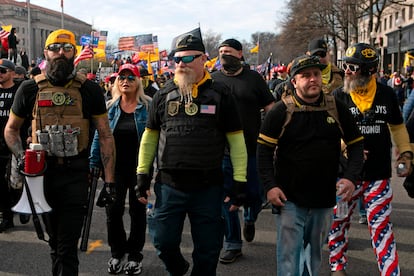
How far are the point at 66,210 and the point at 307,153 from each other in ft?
5.86

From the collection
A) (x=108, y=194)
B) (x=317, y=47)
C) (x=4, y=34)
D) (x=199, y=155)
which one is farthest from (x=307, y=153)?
(x=4, y=34)

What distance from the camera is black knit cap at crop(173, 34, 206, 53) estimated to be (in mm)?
3703

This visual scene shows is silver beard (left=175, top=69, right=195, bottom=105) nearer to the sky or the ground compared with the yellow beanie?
nearer to the ground

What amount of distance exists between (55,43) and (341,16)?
159 ft

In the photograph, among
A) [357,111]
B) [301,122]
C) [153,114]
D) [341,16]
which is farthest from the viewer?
[341,16]

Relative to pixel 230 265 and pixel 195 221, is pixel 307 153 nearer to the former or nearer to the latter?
pixel 195 221

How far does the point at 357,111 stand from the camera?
429cm

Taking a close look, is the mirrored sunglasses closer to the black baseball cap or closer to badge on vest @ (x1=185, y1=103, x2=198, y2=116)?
badge on vest @ (x1=185, y1=103, x2=198, y2=116)

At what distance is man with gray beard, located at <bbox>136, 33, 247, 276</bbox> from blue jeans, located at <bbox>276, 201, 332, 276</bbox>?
0.38 m

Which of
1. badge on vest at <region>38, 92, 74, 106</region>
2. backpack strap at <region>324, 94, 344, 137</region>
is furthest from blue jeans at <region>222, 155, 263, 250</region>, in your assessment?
badge on vest at <region>38, 92, 74, 106</region>

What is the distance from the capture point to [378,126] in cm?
428

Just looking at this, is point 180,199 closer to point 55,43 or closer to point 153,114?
point 153,114

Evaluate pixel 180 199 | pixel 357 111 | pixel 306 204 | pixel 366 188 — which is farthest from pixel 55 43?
pixel 366 188

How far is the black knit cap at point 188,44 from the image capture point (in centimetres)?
370
